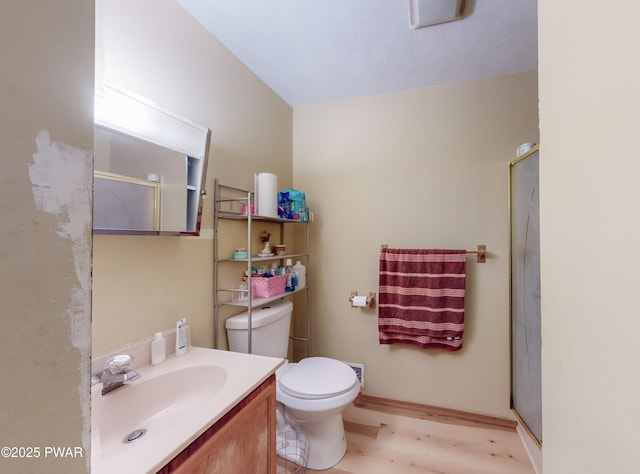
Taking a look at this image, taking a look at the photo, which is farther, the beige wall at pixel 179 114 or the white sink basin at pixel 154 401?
the beige wall at pixel 179 114

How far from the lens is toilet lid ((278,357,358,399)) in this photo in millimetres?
1377

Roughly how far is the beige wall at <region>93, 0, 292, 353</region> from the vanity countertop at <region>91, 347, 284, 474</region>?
0.58 ft

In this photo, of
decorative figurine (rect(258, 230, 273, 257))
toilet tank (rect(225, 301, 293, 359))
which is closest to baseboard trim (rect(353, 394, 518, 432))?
toilet tank (rect(225, 301, 293, 359))

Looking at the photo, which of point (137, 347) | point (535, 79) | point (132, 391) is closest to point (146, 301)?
point (137, 347)

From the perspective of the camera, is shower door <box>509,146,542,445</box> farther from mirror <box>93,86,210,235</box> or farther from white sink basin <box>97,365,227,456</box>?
mirror <box>93,86,210,235</box>

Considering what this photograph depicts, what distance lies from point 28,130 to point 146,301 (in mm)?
1005

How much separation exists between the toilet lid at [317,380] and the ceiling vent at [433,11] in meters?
1.81

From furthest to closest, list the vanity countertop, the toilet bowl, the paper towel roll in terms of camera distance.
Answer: the paper towel roll → the toilet bowl → the vanity countertop

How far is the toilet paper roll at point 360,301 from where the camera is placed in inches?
77.8

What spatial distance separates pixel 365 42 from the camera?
1524 millimetres

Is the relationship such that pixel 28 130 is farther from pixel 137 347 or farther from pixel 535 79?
pixel 535 79

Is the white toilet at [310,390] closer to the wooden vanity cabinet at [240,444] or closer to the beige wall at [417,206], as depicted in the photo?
the wooden vanity cabinet at [240,444]

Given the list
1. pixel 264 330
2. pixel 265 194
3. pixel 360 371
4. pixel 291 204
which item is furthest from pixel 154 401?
pixel 360 371

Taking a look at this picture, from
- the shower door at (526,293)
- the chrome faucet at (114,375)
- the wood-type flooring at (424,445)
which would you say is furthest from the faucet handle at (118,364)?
the shower door at (526,293)
